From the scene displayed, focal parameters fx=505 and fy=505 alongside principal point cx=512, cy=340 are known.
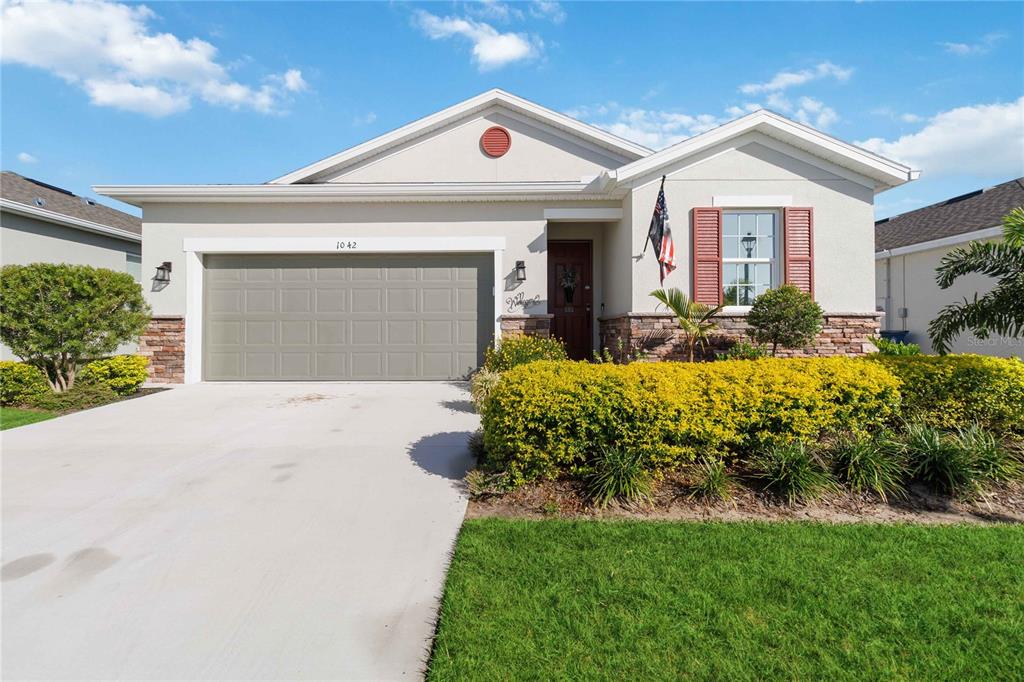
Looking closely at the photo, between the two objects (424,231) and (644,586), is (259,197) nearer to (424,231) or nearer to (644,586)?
(424,231)

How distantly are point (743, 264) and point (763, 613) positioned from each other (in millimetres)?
7654

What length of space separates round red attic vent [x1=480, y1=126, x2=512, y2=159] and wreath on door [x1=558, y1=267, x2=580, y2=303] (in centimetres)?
406

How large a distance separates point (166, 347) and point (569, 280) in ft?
26.6

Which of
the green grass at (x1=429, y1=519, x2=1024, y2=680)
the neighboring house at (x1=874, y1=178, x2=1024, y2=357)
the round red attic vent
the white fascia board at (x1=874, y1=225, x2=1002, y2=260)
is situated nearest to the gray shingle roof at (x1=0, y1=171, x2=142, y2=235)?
the round red attic vent

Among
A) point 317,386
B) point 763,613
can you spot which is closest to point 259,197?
point 317,386

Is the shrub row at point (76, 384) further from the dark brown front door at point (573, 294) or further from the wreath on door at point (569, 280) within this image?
the wreath on door at point (569, 280)

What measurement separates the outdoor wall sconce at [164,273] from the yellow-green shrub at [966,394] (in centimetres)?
1138

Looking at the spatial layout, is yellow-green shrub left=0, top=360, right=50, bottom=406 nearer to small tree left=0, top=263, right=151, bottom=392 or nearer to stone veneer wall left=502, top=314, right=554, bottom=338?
small tree left=0, top=263, right=151, bottom=392

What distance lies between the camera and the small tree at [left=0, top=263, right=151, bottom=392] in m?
7.59

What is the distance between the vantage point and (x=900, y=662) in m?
2.13

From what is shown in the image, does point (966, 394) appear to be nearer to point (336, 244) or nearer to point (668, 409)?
point (668, 409)

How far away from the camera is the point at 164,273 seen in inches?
377

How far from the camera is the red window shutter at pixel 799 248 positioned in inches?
345

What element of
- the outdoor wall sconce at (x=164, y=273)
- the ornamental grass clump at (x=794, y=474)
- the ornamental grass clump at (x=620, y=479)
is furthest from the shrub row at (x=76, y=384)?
the ornamental grass clump at (x=794, y=474)
